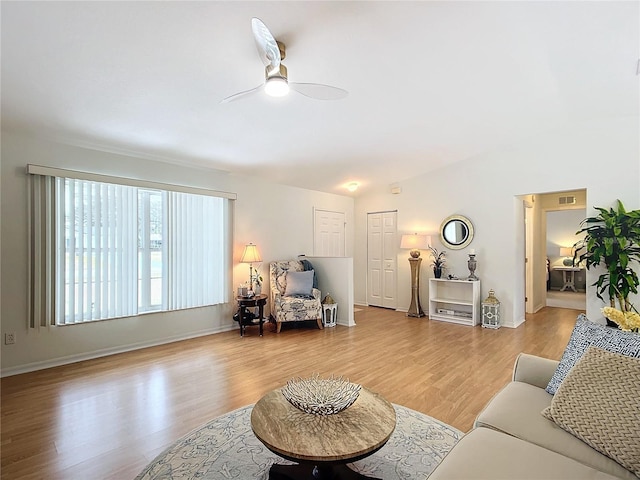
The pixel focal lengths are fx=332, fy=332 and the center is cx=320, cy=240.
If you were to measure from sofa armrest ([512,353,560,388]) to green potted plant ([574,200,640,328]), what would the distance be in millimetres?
3051

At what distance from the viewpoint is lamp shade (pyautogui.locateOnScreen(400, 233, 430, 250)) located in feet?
19.6

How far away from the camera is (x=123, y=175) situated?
398cm

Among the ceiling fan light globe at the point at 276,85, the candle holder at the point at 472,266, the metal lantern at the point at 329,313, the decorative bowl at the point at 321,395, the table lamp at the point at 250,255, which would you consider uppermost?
the ceiling fan light globe at the point at 276,85

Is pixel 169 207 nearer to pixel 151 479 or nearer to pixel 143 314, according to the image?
pixel 143 314

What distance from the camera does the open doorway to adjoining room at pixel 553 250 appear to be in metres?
6.36

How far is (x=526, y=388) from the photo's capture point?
1872 mm

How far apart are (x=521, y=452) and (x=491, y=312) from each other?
4.37 meters

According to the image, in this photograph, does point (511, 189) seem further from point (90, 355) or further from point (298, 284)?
point (90, 355)

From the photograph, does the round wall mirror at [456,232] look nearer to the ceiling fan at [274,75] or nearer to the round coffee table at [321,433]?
the ceiling fan at [274,75]

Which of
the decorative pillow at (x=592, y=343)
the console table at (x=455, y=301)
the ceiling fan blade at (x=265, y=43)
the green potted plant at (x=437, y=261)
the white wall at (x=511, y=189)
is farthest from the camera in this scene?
the green potted plant at (x=437, y=261)

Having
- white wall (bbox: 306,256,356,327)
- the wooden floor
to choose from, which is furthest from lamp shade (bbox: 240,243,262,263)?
white wall (bbox: 306,256,356,327)

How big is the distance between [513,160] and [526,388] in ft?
14.3

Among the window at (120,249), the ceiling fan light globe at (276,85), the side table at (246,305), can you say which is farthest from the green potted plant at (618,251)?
the window at (120,249)

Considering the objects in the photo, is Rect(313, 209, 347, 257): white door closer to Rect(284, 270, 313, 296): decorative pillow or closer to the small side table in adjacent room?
Rect(284, 270, 313, 296): decorative pillow
